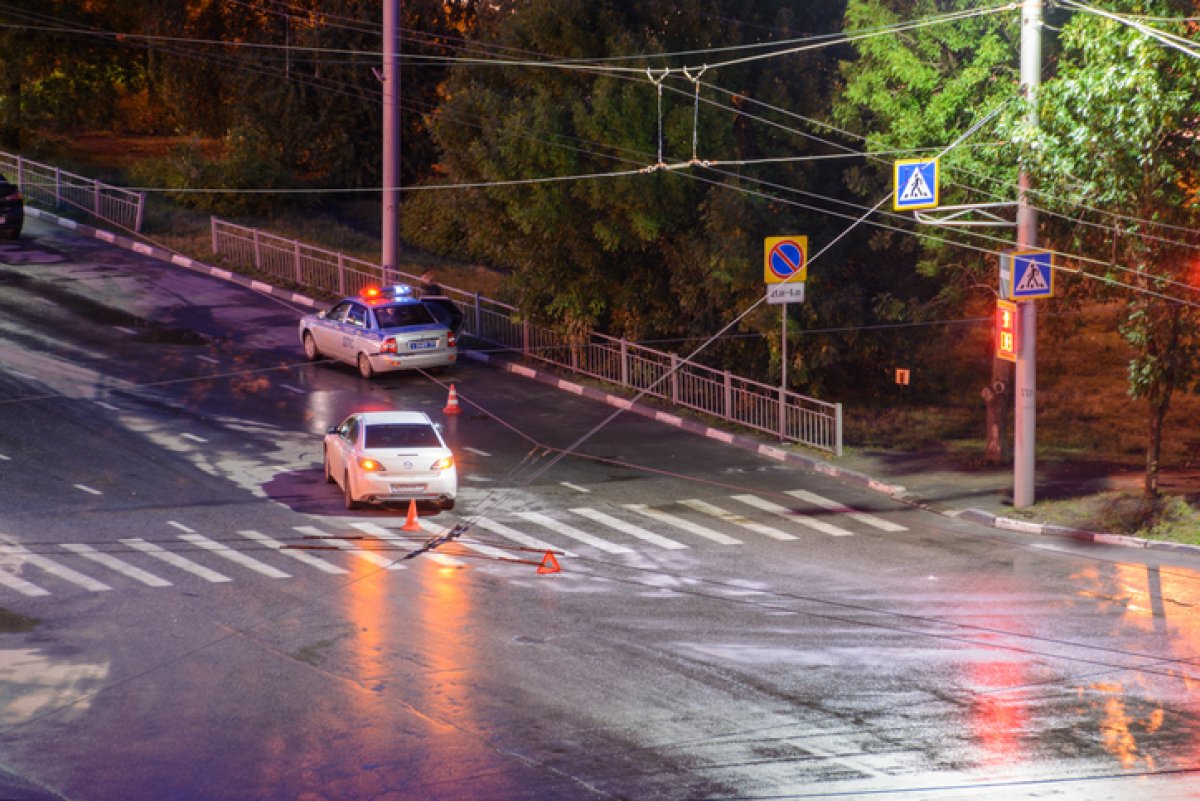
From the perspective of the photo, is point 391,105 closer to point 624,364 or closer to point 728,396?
point 624,364

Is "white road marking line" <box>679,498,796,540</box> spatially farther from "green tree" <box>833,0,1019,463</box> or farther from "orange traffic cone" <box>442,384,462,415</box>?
"orange traffic cone" <box>442,384,462,415</box>

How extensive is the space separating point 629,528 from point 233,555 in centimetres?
588

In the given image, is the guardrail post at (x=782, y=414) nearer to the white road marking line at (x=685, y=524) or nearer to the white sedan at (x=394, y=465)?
the white road marking line at (x=685, y=524)

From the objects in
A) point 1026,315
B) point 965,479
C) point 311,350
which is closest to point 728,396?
point 965,479

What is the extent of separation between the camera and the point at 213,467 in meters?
24.6

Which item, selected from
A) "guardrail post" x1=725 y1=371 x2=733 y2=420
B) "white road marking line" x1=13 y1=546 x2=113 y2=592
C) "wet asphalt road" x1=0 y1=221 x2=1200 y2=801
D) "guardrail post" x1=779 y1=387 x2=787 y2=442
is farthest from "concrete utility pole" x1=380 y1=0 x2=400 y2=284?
"white road marking line" x1=13 y1=546 x2=113 y2=592

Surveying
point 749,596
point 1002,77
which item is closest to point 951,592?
point 749,596

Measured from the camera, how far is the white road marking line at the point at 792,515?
22250 mm

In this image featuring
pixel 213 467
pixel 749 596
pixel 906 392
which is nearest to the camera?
pixel 749 596

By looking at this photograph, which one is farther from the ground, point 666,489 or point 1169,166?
point 1169,166

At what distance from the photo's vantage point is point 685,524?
22344 mm

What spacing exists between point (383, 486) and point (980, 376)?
20.5 m

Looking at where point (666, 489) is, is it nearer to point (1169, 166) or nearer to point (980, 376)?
point (1169, 166)

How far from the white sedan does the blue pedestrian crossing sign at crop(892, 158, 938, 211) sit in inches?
324
